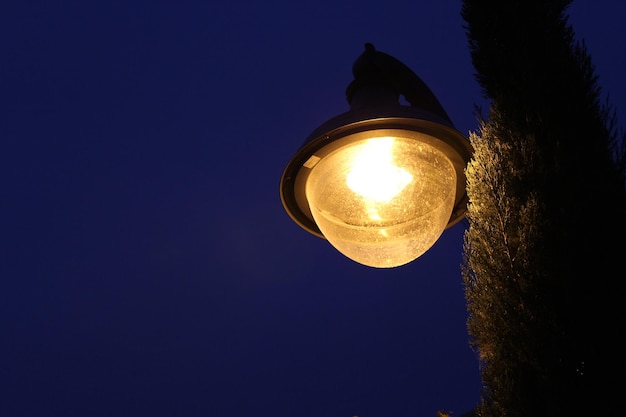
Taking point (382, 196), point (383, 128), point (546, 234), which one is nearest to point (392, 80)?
point (383, 128)

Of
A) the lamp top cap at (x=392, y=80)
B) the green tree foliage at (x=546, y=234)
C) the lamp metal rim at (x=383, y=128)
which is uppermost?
the lamp top cap at (x=392, y=80)

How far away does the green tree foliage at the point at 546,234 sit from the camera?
85.8 inches

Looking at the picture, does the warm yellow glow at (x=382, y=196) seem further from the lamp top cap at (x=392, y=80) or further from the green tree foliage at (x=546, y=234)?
the lamp top cap at (x=392, y=80)

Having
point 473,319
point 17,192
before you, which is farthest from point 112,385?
point 473,319

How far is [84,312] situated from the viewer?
252 feet

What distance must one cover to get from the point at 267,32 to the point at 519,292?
90.3 metres

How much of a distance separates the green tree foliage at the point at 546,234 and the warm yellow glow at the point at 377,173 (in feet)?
1.16

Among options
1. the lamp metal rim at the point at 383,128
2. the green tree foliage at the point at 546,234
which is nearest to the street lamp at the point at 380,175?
the lamp metal rim at the point at 383,128

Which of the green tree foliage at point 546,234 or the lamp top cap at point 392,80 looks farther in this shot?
the lamp top cap at point 392,80

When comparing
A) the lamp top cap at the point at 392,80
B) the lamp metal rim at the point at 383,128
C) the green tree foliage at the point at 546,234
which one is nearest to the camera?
the green tree foliage at the point at 546,234

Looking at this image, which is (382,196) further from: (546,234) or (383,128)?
(546,234)

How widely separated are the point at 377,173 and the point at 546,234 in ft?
2.65

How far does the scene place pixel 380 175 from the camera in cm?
266

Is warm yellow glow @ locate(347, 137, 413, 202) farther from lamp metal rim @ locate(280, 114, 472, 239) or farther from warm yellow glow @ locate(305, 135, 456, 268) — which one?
lamp metal rim @ locate(280, 114, 472, 239)
